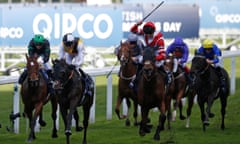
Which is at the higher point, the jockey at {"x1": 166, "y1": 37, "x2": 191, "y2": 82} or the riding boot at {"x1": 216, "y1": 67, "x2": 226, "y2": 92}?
the jockey at {"x1": 166, "y1": 37, "x2": 191, "y2": 82}

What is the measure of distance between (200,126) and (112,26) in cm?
1490

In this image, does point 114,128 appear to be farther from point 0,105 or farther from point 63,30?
point 63,30

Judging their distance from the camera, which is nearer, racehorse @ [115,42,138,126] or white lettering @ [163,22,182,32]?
racehorse @ [115,42,138,126]

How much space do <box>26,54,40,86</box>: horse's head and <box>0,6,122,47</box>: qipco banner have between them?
52.0 ft

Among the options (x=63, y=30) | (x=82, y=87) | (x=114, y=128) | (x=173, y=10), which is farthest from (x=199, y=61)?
(x=173, y=10)

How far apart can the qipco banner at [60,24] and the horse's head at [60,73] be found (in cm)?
1664

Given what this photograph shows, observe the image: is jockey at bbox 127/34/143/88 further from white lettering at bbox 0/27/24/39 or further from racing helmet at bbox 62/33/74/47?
white lettering at bbox 0/27/24/39

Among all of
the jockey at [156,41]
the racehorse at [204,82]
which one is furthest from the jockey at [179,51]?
the jockey at [156,41]

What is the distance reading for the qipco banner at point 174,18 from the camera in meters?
35.7

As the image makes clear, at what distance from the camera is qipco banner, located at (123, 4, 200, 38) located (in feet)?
117

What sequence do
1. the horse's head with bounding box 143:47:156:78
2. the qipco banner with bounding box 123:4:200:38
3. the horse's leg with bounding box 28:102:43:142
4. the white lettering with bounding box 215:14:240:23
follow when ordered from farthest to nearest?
the white lettering with bounding box 215:14:240:23 < the qipco banner with bounding box 123:4:200:38 < the horse's leg with bounding box 28:102:43:142 < the horse's head with bounding box 143:47:156:78

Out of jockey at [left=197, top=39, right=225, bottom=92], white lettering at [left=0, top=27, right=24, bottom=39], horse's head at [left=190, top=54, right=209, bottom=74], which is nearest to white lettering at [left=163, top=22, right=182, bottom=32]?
white lettering at [left=0, top=27, right=24, bottom=39]

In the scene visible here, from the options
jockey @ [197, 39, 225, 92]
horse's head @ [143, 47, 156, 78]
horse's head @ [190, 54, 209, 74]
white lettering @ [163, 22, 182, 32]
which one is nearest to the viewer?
horse's head @ [143, 47, 156, 78]

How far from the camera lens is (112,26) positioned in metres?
32.7
